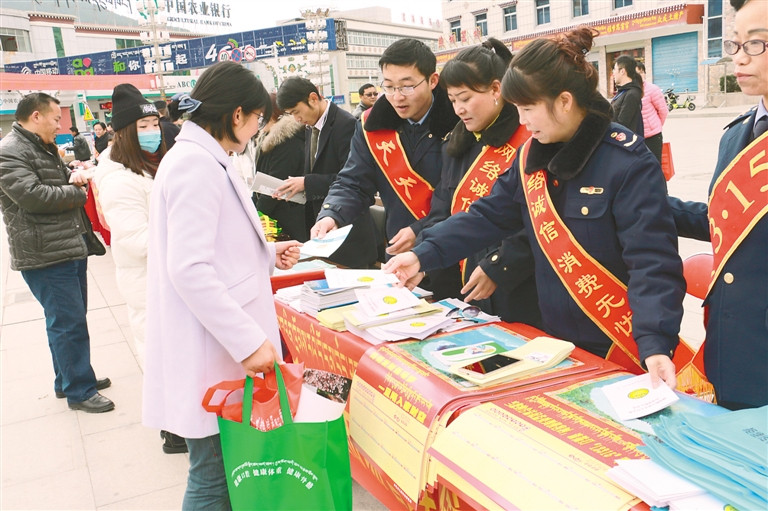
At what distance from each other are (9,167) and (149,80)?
74.4 ft

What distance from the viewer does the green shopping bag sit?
1.43 m

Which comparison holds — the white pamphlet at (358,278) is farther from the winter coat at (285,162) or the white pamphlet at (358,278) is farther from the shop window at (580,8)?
the shop window at (580,8)

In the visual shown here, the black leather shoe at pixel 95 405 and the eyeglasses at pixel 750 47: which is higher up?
the eyeglasses at pixel 750 47

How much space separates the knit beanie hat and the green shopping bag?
1663mm

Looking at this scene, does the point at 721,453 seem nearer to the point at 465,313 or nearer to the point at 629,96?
the point at 465,313

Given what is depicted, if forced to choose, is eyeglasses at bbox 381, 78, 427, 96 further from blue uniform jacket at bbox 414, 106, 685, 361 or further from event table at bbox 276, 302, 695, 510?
event table at bbox 276, 302, 695, 510

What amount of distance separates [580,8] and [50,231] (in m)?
27.5

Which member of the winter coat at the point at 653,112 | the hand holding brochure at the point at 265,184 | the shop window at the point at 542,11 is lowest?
the hand holding brochure at the point at 265,184

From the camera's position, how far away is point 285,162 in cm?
405

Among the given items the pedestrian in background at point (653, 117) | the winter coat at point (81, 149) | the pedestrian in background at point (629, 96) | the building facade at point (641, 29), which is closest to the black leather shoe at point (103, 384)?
→ the pedestrian in background at point (629, 96)

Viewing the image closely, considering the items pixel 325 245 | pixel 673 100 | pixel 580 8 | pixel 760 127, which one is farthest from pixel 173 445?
pixel 580 8

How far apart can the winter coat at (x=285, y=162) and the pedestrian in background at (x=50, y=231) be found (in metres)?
1.15

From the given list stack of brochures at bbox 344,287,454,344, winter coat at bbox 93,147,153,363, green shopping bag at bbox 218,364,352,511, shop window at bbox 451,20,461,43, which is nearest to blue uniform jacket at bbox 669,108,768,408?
stack of brochures at bbox 344,287,454,344

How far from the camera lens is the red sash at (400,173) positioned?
8.50 feet
